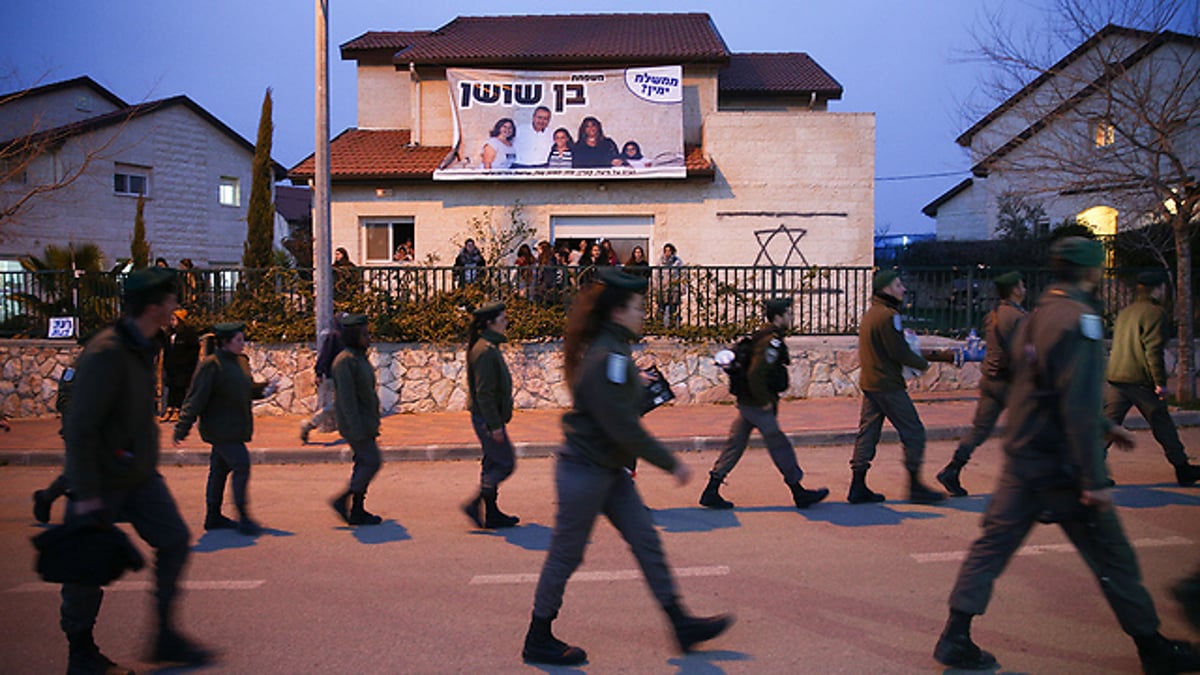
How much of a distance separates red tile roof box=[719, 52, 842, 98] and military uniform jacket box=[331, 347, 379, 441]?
48.7 feet

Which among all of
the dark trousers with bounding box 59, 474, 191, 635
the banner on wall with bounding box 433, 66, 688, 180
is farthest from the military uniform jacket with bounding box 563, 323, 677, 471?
the banner on wall with bounding box 433, 66, 688, 180

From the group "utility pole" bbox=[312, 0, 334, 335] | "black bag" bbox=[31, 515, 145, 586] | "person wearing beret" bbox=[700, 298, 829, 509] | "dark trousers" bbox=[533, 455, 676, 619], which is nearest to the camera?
"black bag" bbox=[31, 515, 145, 586]

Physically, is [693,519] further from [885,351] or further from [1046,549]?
[1046,549]

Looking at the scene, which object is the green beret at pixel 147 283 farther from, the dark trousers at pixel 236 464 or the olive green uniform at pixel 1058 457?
the olive green uniform at pixel 1058 457

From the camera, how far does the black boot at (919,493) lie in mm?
7516

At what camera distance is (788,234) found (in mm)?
18328

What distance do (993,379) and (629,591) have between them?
410 centimetres

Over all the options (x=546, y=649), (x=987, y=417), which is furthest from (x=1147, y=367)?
(x=546, y=649)

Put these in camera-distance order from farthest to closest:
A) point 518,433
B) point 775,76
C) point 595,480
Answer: point 775,76
point 518,433
point 595,480

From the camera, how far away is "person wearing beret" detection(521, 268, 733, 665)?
427 centimetres

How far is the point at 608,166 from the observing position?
18.3m

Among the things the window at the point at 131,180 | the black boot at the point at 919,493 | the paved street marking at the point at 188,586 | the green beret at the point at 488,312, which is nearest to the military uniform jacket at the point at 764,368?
the black boot at the point at 919,493

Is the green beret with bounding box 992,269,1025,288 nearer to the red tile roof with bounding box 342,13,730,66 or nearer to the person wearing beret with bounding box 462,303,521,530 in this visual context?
the person wearing beret with bounding box 462,303,521,530

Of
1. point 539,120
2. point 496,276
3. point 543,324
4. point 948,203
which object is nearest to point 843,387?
point 543,324
